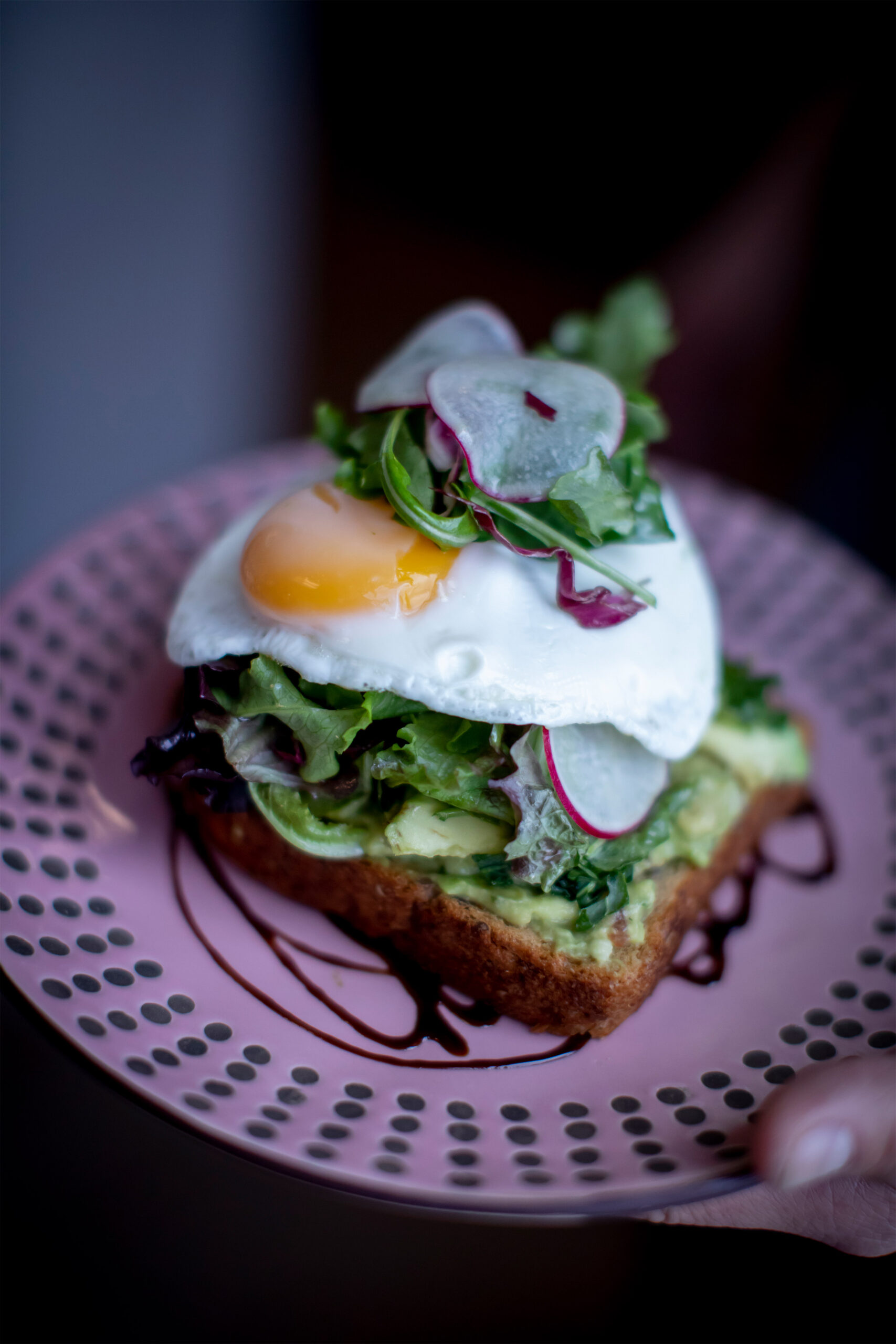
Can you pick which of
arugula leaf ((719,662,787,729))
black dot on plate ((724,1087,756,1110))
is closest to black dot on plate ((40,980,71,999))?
black dot on plate ((724,1087,756,1110))

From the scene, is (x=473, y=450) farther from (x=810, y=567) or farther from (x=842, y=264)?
(x=842, y=264)

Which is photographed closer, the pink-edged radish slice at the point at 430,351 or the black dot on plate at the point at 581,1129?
the black dot on plate at the point at 581,1129

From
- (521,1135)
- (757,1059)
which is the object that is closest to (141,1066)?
(521,1135)

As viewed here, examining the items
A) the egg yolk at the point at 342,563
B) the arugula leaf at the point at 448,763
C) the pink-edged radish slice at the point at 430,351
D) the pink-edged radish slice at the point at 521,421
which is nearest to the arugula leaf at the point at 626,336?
the pink-edged radish slice at the point at 430,351

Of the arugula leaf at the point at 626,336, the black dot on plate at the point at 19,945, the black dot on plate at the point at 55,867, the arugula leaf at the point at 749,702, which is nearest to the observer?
the black dot on plate at the point at 19,945

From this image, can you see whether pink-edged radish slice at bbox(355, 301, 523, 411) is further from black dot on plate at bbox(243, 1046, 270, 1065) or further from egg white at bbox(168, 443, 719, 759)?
black dot on plate at bbox(243, 1046, 270, 1065)

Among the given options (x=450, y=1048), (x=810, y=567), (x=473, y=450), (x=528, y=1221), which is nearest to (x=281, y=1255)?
(x=450, y=1048)

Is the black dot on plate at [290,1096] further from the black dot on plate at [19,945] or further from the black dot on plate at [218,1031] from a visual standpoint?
the black dot on plate at [19,945]

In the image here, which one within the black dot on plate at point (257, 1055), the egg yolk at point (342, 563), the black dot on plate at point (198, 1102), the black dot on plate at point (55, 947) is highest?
the egg yolk at point (342, 563)
